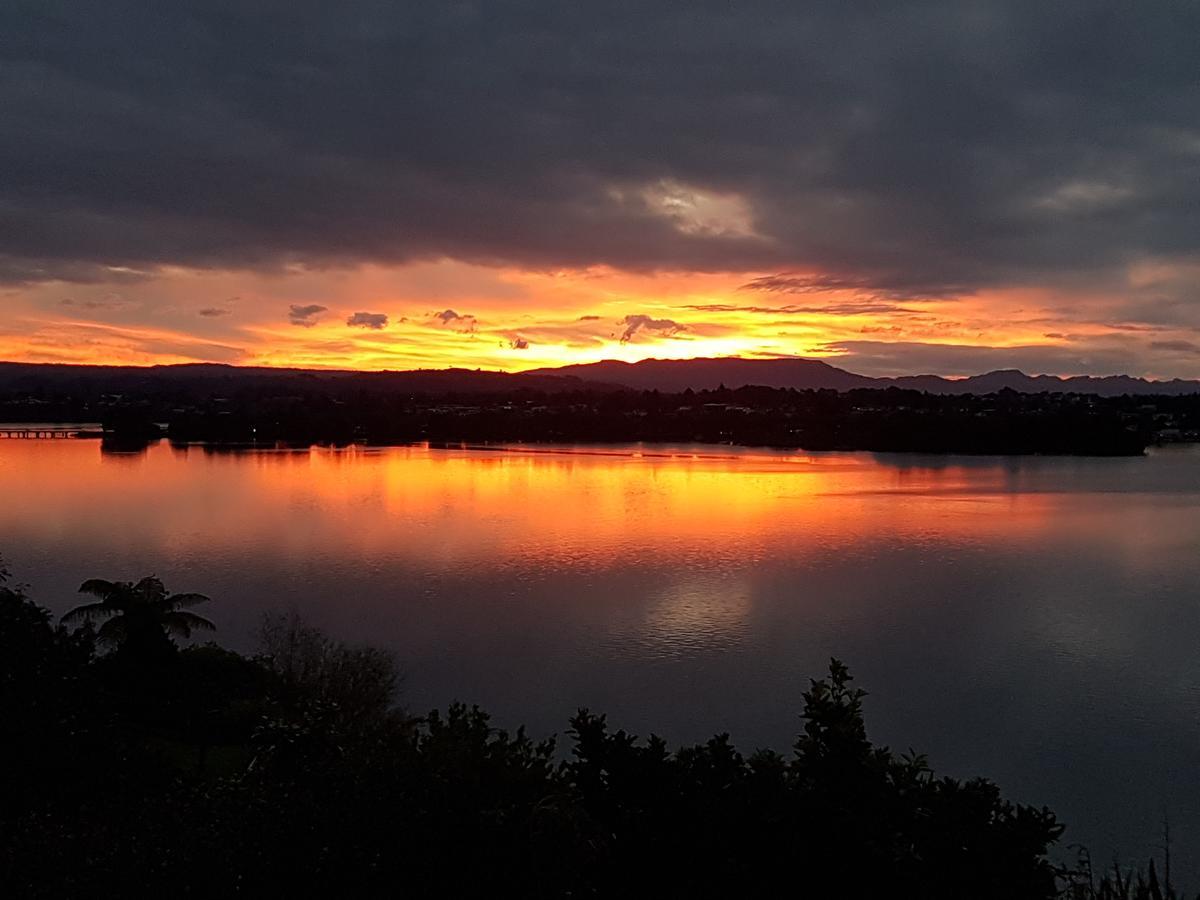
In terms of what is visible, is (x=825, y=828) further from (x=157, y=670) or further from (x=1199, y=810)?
(x=157, y=670)

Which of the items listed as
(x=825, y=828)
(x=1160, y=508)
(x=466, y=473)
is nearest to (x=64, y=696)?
A: (x=825, y=828)

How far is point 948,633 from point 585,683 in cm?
836

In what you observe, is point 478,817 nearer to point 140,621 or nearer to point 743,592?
point 140,621

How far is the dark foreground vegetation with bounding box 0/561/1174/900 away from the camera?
4.59 m

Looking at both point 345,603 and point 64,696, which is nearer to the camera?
point 64,696

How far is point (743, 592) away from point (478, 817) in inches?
778

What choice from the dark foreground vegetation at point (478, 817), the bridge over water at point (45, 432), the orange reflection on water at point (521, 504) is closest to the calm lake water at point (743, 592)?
the orange reflection on water at point (521, 504)

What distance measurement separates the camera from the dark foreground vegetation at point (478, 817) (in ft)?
15.1

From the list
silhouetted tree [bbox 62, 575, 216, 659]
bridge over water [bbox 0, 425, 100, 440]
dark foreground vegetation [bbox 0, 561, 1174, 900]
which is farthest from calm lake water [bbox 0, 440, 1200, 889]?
bridge over water [bbox 0, 425, 100, 440]

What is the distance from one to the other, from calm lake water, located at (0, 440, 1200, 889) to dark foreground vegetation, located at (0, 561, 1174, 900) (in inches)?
273

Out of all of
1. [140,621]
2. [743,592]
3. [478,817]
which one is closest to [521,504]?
[743,592]

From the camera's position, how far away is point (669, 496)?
43250mm

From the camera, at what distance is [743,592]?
946 inches

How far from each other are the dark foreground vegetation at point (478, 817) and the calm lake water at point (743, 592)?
6.93 meters
